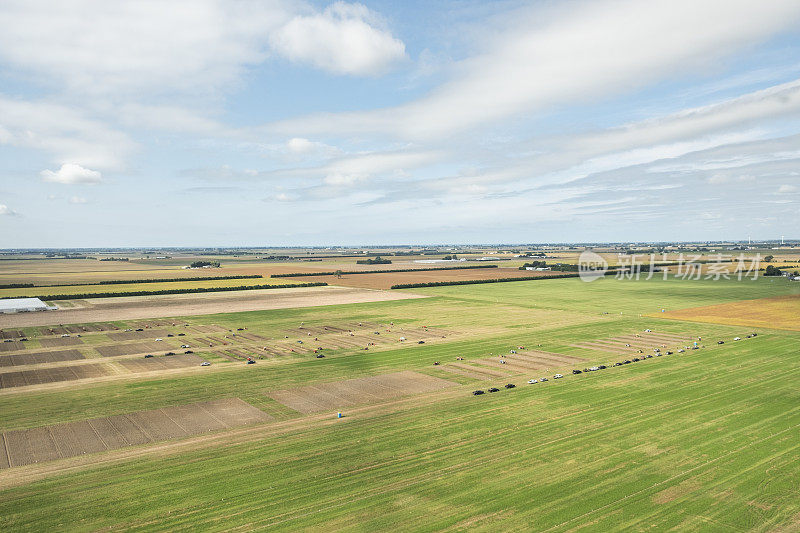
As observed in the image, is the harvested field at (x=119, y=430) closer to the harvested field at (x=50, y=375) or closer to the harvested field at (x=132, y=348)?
the harvested field at (x=50, y=375)

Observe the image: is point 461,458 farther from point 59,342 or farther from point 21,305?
point 21,305

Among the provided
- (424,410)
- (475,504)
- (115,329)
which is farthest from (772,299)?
(115,329)

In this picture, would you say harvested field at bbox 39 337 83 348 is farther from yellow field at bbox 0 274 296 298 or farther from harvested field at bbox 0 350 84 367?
yellow field at bbox 0 274 296 298

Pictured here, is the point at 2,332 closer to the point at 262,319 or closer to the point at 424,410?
the point at 262,319

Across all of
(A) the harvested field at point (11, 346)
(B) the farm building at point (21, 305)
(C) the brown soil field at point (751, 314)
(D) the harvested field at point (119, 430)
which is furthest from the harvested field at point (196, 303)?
(C) the brown soil field at point (751, 314)

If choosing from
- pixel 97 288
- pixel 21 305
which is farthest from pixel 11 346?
pixel 97 288
